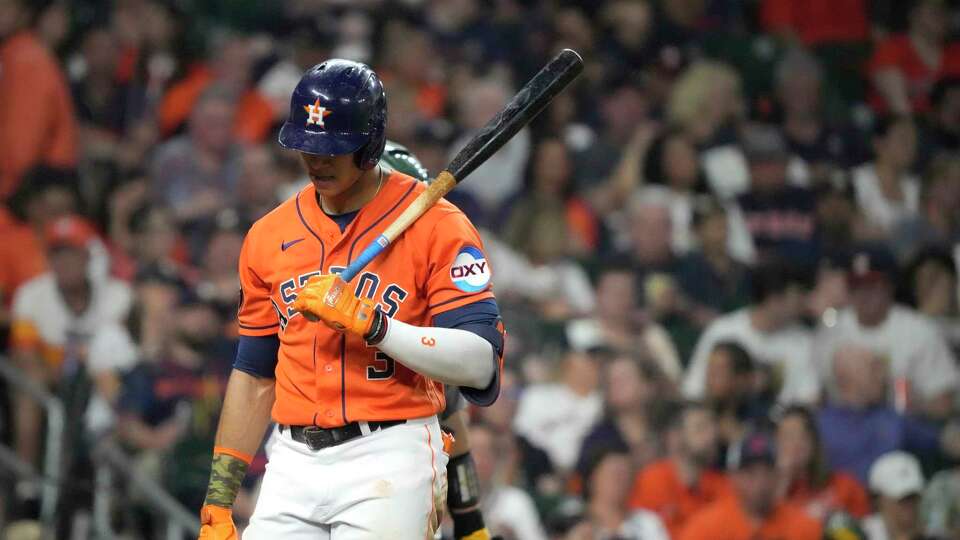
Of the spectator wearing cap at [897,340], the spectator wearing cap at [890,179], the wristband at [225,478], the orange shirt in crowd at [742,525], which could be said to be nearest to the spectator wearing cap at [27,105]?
the orange shirt in crowd at [742,525]

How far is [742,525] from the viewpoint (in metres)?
7.00

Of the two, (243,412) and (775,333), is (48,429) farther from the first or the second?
(775,333)

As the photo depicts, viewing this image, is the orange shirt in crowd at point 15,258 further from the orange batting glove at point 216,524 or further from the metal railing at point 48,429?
the orange batting glove at point 216,524

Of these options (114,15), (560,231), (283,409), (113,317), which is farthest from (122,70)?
(283,409)

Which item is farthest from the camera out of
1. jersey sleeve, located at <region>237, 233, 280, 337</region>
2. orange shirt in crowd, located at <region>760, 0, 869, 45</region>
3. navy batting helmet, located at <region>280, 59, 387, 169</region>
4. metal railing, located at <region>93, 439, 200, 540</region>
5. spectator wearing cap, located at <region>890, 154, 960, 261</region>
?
orange shirt in crowd, located at <region>760, 0, 869, 45</region>

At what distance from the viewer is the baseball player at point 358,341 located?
395 cm

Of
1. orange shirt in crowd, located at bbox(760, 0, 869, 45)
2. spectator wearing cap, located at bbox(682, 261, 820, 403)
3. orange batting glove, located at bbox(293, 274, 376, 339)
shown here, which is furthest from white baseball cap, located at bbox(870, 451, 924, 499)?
orange shirt in crowd, located at bbox(760, 0, 869, 45)

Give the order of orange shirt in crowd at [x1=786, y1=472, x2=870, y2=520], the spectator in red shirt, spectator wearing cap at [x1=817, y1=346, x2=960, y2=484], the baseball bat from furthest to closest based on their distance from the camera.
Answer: the spectator in red shirt
spectator wearing cap at [x1=817, y1=346, x2=960, y2=484]
orange shirt in crowd at [x1=786, y1=472, x2=870, y2=520]
the baseball bat

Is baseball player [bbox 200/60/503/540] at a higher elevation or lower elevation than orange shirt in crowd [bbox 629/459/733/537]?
higher

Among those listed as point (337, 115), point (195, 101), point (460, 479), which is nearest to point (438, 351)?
point (337, 115)

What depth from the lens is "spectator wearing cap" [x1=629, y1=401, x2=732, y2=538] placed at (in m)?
7.22

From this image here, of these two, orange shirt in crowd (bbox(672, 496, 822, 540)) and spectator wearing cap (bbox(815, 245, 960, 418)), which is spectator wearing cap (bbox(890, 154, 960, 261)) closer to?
spectator wearing cap (bbox(815, 245, 960, 418))

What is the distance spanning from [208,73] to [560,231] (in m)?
2.71

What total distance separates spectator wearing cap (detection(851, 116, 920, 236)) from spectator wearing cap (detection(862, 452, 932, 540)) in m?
2.45
